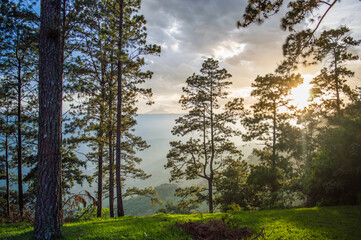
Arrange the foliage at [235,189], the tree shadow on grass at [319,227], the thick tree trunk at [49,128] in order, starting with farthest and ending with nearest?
the foliage at [235,189], the tree shadow on grass at [319,227], the thick tree trunk at [49,128]

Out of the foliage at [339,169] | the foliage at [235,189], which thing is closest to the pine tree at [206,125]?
the foliage at [235,189]

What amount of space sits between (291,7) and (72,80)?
11644 mm

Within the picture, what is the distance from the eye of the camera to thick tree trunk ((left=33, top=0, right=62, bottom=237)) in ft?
15.2

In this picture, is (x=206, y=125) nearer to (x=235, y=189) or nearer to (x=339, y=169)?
(x=235, y=189)

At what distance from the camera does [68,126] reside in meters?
11.7

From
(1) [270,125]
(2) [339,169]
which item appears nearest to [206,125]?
(1) [270,125]

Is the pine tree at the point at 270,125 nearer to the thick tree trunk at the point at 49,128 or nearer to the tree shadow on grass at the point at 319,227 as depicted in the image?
the tree shadow on grass at the point at 319,227

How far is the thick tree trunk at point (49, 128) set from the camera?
4637 millimetres

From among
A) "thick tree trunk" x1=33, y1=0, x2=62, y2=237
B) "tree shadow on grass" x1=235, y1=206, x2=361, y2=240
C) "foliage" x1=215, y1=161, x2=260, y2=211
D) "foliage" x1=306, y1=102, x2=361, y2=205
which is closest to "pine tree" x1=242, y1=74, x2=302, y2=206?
"foliage" x1=215, y1=161, x2=260, y2=211

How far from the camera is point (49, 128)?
483 centimetres

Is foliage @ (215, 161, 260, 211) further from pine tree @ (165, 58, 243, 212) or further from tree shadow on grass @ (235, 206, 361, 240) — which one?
tree shadow on grass @ (235, 206, 361, 240)

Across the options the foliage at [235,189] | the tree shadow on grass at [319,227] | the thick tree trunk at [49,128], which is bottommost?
the foliage at [235,189]

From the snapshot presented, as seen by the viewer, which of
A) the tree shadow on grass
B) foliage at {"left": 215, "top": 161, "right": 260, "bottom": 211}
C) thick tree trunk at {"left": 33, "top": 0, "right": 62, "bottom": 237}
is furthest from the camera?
foliage at {"left": 215, "top": 161, "right": 260, "bottom": 211}

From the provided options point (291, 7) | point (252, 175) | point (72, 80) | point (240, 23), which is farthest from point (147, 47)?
point (252, 175)
